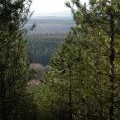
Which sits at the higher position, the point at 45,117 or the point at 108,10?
the point at 108,10

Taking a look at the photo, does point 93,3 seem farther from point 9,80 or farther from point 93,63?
point 9,80

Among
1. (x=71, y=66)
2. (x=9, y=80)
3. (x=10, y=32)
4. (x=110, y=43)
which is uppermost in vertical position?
(x=10, y=32)

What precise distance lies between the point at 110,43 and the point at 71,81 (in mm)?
15246

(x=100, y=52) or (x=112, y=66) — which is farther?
(x=100, y=52)

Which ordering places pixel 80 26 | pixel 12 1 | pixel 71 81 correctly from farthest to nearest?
pixel 71 81 < pixel 80 26 < pixel 12 1

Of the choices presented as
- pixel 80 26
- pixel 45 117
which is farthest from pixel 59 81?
pixel 80 26

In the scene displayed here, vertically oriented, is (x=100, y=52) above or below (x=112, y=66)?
→ above

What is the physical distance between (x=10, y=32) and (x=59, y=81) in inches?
894

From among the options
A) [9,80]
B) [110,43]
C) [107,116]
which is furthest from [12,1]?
[107,116]

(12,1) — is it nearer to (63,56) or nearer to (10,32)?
(10,32)

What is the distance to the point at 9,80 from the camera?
17.8 metres

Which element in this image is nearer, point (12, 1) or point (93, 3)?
point (12, 1)

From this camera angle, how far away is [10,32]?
14.7 m

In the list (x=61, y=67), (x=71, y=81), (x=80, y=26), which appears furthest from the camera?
(x=61, y=67)
